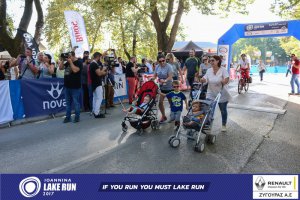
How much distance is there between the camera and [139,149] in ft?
19.5

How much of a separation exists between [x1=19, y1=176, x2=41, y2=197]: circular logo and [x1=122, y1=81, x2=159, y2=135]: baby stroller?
3460 millimetres

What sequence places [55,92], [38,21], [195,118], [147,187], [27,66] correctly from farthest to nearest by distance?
[38,21], [55,92], [27,66], [195,118], [147,187]

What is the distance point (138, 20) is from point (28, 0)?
16.1 meters

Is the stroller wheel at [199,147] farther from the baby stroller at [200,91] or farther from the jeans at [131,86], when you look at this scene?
the jeans at [131,86]

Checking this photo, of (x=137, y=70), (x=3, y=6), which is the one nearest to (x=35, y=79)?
(x=137, y=70)

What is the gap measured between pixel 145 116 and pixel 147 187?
3559 mm

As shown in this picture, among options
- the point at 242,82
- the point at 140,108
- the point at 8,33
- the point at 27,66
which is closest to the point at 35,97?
the point at 27,66

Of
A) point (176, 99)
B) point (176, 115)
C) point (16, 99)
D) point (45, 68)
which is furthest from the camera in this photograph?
point (45, 68)

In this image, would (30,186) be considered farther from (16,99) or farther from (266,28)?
(266,28)

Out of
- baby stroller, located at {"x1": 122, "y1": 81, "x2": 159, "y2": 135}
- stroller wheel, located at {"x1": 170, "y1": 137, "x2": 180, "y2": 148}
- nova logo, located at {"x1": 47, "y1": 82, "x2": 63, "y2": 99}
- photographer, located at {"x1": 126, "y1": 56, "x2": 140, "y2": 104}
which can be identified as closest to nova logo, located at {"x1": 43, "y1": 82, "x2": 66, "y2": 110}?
nova logo, located at {"x1": 47, "y1": 82, "x2": 63, "y2": 99}

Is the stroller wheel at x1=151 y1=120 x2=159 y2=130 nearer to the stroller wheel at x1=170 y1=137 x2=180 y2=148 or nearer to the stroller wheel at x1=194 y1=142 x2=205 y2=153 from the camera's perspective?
the stroller wheel at x1=170 y1=137 x2=180 y2=148

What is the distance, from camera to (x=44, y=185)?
3.79m

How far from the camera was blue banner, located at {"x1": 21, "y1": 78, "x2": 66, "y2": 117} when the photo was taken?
9.09 meters

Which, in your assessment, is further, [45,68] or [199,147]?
[45,68]
